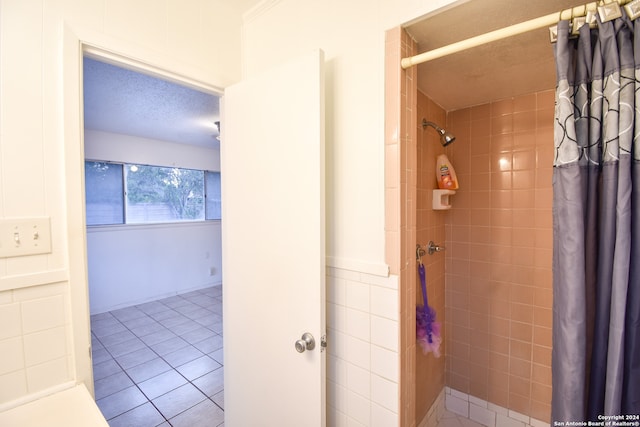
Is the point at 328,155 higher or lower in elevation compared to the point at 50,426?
higher

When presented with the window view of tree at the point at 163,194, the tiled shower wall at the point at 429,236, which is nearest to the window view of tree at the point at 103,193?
the window view of tree at the point at 163,194

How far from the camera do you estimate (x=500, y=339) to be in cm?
171

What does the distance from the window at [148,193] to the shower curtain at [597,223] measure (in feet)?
15.0

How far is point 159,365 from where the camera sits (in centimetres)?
236

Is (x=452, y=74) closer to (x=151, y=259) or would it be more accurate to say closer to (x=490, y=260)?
(x=490, y=260)

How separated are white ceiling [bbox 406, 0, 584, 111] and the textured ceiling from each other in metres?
1.84

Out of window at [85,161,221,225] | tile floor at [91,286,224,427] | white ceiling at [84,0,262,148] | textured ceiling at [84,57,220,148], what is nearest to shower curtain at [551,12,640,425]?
white ceiling at [84,0,262,148]

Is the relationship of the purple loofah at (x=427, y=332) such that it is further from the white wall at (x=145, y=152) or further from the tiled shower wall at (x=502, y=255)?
the white wall at (x=145, y=152)

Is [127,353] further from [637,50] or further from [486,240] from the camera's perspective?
[637,50]

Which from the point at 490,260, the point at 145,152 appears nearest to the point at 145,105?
the point at 145,152

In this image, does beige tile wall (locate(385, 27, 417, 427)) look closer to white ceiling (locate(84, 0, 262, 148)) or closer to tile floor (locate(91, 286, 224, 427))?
white ceiling (locate(84, 0, 262, 148))

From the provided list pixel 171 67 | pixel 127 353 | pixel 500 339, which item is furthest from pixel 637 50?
pixel 127 353

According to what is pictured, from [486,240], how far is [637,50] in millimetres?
1301

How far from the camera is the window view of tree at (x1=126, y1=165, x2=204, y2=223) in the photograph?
3812mm
